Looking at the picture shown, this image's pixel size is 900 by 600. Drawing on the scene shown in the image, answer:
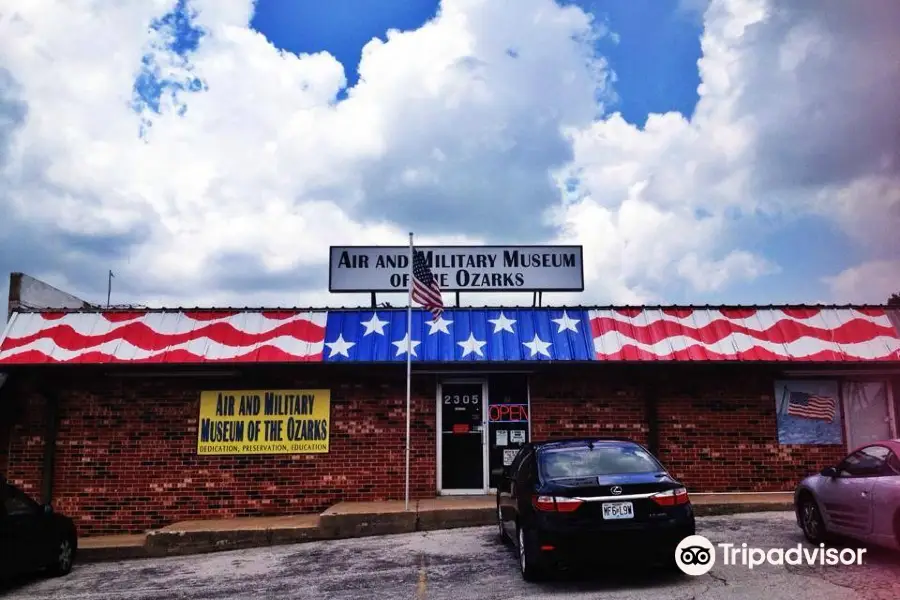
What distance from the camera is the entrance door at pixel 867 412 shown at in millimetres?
13266

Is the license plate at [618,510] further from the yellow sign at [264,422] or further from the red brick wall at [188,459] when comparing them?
the yellow sign at [264,422]

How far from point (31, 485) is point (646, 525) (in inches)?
442

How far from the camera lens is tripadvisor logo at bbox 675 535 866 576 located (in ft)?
23.3

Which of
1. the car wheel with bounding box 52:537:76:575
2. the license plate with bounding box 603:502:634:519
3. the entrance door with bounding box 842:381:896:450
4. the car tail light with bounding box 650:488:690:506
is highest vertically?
the entrance door with bounding box 842:381:896:450

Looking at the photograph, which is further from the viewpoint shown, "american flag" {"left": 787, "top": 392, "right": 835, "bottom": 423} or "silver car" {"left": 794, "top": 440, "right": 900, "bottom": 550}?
"american flag" {"left": 787, "top": 392, "right": 835, "bottom": 423}

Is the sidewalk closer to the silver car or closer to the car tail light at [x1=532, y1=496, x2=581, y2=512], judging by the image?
the silver car

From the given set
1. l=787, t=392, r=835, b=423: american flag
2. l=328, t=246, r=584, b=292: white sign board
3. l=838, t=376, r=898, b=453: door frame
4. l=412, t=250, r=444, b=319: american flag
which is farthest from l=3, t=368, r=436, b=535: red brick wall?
l=838, t=376, r=898, b=453: door frame

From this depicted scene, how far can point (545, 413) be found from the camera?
13.1 meters

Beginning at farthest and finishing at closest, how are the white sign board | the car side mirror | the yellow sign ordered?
the white sign board, the yellow sign, the car side mirror

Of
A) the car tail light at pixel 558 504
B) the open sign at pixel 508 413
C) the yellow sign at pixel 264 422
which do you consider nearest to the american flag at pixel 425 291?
the open sign at pixel 508 413

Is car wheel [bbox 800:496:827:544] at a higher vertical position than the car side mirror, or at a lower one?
lower

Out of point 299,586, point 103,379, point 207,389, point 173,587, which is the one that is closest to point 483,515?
point 299,586

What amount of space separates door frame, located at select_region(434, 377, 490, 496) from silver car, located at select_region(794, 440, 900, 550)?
5.64 meters

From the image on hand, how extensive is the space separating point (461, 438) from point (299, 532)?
11.6 ft
